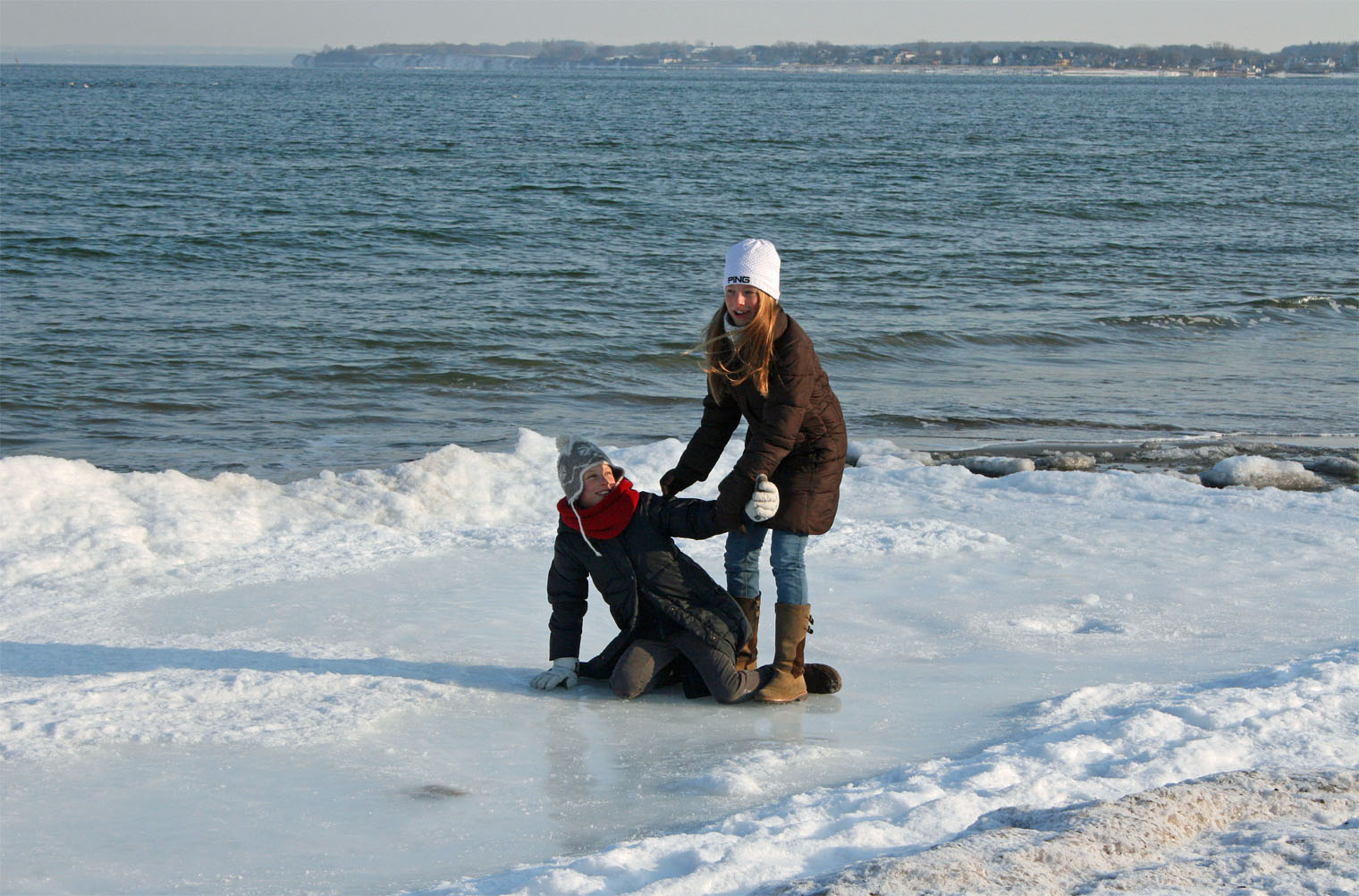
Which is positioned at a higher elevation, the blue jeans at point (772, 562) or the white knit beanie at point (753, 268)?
the white knit beanie at point (753, 268)

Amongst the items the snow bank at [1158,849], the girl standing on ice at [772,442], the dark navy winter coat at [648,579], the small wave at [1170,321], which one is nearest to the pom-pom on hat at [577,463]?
the dark navy winter coat at [648,579]

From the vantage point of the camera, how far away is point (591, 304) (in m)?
17.0

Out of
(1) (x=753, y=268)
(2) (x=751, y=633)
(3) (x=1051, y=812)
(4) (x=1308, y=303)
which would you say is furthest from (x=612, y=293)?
(3) (x=1051, y=812)

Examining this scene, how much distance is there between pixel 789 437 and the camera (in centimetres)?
391

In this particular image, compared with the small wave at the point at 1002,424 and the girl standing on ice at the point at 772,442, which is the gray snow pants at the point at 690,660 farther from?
the small wave at the point at 1002,424

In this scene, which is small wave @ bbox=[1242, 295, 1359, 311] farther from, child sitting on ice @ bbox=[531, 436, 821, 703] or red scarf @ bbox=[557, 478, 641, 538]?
red scarf @ bbox=[557, 478, 641, 538]

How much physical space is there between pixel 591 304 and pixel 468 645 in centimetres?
1250

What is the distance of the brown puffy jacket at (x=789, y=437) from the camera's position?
154 inches

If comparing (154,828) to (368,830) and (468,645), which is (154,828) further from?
(468,645)

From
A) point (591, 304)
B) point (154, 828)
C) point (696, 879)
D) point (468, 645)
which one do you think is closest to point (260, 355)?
point (591, 304)

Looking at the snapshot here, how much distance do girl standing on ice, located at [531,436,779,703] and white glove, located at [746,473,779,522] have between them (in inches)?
9.9

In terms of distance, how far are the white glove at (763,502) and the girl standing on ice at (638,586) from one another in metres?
0.25

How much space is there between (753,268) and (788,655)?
137 centimetres

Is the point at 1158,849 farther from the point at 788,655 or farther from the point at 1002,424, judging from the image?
the point at 1002,424
